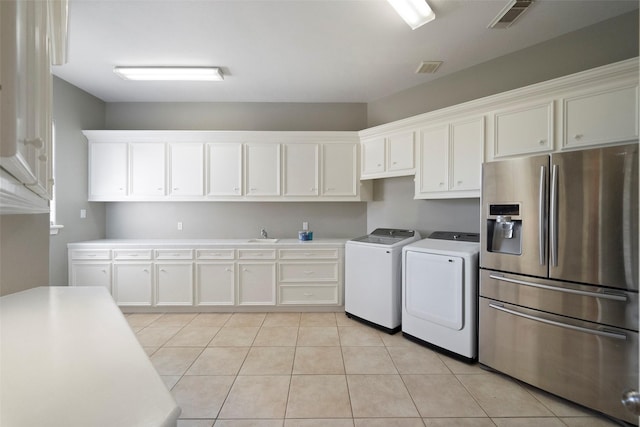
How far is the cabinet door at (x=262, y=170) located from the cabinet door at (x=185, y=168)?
651 mm

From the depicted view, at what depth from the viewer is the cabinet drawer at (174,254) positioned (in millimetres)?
3451

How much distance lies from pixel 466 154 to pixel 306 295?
2.50 metres

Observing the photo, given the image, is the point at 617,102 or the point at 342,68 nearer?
the point at 617,102

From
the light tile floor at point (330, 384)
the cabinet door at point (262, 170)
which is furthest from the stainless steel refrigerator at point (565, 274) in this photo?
the cabinet door at point (262, 170)

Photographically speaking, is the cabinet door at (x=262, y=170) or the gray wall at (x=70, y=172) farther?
the cabinet door at (x=262, y=170)

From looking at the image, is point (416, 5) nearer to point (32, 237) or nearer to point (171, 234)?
point (32, 237)

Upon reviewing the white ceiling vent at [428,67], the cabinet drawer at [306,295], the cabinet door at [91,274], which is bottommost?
the cabinet drawer at [306,295]

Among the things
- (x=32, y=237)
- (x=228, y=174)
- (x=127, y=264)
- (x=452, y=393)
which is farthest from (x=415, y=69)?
(x=127, y=264)

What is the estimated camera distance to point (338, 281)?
11.5 feet

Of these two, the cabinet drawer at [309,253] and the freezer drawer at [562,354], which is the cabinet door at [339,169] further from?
the freezer drawer at [562,354]

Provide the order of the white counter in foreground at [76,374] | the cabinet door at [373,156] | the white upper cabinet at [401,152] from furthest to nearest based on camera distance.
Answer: the cabinet door at [373,156] < the white upper cabinet at [401,152] < the white counter in foreground at [76,374]

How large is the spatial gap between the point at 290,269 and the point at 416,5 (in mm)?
2971

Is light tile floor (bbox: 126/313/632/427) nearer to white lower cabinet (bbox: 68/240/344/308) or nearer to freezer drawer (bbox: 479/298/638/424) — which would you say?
freezer drawer (bbox: 479/298/638/424)

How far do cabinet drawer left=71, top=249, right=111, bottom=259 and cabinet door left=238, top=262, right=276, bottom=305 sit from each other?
5.56 ft
